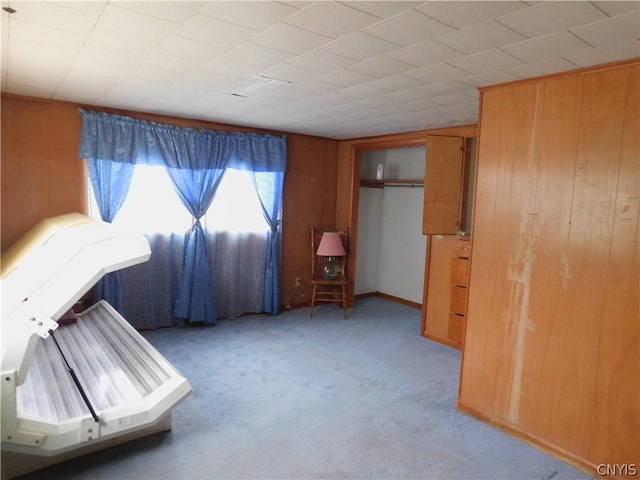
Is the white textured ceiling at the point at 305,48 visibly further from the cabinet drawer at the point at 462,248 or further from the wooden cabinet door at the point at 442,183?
the cabinet drawer at the point at 462,248

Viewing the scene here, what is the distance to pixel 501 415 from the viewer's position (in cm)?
280

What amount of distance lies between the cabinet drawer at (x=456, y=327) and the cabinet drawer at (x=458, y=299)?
0.06 m

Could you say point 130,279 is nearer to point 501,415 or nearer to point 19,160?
point 19,160

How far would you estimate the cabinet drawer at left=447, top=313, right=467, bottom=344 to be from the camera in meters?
4.38

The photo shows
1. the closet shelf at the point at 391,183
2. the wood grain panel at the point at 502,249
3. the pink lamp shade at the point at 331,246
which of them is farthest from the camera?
the closet shelf at the point at 391,183

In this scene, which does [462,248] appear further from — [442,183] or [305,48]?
[305,48]

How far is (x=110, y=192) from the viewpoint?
4121 millimetres

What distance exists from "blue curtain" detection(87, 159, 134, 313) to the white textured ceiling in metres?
0.74

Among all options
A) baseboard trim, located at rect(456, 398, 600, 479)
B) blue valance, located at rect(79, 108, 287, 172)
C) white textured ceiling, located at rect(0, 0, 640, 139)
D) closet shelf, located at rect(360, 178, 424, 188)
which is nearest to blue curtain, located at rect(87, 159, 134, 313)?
blue valance, located at rect(79, 108, 287, 172)

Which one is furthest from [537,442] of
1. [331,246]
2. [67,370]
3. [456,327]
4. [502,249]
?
[331,246]

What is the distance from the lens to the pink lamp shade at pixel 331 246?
5.31 meters

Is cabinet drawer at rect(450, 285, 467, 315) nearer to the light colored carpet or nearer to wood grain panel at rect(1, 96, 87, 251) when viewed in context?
the light colored carpet

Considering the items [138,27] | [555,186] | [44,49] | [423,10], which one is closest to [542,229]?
[555,186]

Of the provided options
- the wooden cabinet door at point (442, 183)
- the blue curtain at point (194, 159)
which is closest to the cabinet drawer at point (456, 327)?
the wooden cabinet door at point (442, 183)
